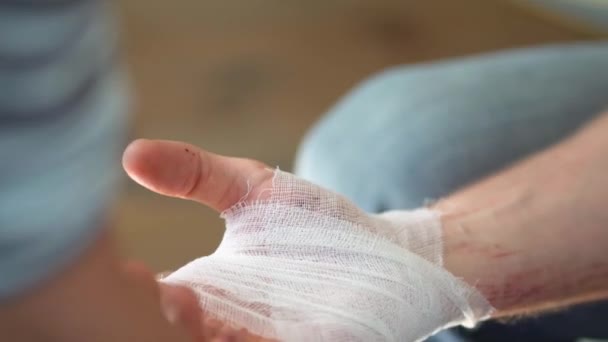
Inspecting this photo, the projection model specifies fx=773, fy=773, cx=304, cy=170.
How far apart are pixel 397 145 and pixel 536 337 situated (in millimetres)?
257

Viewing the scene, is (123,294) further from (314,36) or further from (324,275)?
(314,36)

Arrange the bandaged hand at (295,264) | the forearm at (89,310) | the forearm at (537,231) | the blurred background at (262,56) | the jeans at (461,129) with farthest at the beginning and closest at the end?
1. the blurred background at (262,56)
2. the jeans at (461,129)
3. the forearm at (537,231)
4. the bandaged hand at (295,264)
5. the forearm at (89,310)

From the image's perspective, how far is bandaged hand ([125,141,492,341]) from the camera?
576 mm

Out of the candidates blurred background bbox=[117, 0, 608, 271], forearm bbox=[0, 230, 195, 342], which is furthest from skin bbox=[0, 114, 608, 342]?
blurred background bbox=[117, 0, 608, 271]

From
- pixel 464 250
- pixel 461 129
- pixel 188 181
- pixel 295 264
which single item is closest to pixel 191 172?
pixel 188 181

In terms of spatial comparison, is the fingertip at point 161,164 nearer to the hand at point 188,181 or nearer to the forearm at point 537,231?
the hand at point 188,181

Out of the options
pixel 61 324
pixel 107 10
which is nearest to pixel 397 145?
pixel 107 10

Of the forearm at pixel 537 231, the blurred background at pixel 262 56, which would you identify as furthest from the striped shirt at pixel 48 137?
the blurred background at pixel 262 56

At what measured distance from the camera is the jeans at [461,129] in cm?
84

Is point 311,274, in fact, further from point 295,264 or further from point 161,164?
point 161,164

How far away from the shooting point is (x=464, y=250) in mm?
705

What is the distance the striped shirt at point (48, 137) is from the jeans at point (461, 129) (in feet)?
1.20

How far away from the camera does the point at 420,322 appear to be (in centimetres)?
64

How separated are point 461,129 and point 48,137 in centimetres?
50
